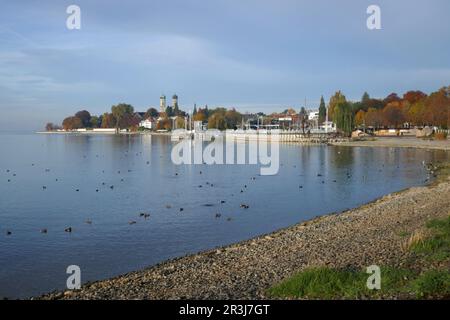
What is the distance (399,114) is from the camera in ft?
436

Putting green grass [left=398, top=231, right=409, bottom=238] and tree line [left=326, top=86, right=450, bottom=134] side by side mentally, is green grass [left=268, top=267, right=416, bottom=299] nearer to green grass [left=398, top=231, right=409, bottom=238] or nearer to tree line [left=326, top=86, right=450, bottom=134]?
green grass [left=398, top=231, right=409, bottom=238]

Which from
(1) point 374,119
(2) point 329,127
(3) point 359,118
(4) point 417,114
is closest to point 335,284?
(4) point 417,114

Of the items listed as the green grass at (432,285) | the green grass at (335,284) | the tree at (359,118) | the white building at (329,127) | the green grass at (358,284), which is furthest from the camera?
the white building at (329,127)

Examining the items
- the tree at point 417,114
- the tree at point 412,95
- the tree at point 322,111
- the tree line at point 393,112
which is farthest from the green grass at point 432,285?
the tree at point 322,111

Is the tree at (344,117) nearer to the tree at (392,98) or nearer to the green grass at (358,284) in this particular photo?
the tree at (392,98)

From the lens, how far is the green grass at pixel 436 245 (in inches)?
446

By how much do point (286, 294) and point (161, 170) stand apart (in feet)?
150

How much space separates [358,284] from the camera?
31.0 feet

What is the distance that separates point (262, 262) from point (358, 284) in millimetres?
4231

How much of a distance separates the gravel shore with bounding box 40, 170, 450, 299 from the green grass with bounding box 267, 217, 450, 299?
72cm

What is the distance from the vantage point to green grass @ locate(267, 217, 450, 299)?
28.8 ft

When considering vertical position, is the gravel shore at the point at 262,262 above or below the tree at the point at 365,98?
below
